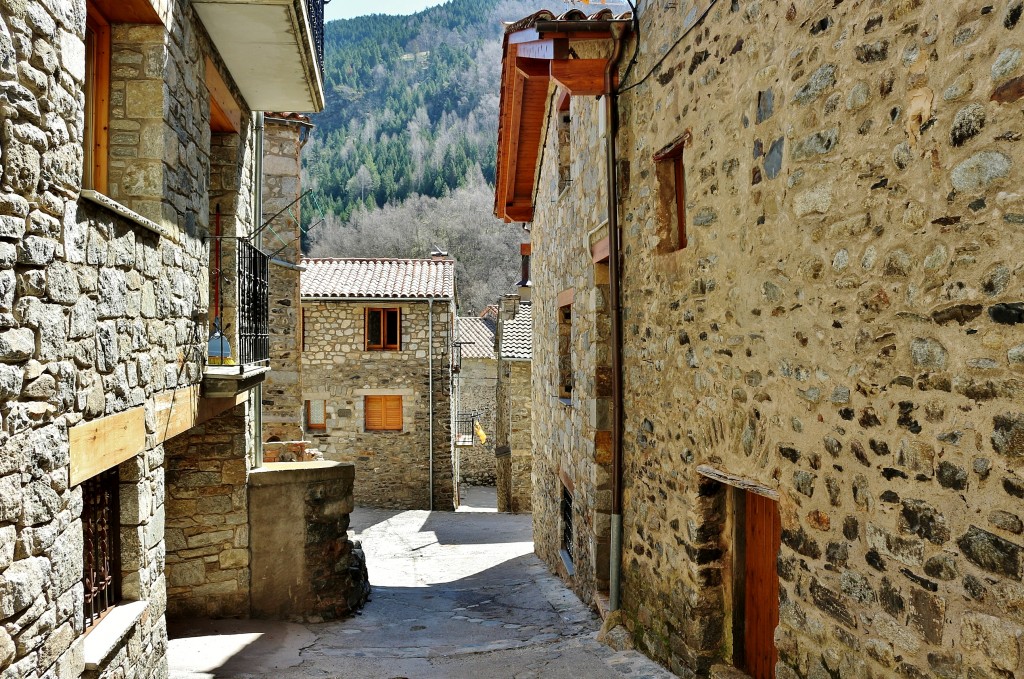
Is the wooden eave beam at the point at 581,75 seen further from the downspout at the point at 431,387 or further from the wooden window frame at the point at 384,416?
the wooden window frame at the point at 384,416

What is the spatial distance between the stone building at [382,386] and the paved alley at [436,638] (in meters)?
6.31

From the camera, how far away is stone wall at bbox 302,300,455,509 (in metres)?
17.0

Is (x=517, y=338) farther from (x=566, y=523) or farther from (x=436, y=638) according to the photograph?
(x=436, y=638)

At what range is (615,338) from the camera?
5715mm

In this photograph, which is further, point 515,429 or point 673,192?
point 515,429

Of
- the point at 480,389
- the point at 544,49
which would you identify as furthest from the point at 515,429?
the point at 480,389

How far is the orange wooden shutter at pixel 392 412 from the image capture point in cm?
1716

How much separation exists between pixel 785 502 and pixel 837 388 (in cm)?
69

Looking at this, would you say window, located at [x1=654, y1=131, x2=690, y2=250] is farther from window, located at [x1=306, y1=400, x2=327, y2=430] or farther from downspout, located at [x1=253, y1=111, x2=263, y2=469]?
window, located at [x1=306, y1=400, x2=327, y2=430]

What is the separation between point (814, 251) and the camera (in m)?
3.19

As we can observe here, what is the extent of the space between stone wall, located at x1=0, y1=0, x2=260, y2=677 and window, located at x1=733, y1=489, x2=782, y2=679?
3.27m

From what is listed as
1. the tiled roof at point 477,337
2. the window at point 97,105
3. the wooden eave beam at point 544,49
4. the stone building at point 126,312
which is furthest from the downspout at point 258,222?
the tiled roof at point 477,337

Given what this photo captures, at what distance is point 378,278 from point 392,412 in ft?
10.5

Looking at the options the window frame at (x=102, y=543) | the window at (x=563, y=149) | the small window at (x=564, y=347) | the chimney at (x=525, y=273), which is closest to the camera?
the window frame at (x=102, y=543)
